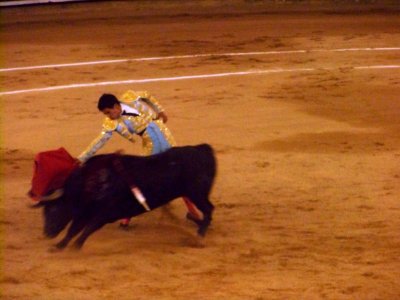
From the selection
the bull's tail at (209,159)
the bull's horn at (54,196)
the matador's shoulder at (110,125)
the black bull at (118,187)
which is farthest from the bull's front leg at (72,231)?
the bull's tail at (209,159)

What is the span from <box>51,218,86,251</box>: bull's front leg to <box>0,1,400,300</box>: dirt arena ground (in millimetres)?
80

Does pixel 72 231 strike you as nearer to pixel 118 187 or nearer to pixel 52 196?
pixel 52 196

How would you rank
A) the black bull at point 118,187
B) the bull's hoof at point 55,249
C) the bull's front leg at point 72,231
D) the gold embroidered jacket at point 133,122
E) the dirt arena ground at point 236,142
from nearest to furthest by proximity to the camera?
the dirt arena ground at point 236,142 → the black bull at point 118,187 → the bull's front leg at point 72,231 → the bull's hoof at point 55,249 → the gold embroidered jacket at point 133,122

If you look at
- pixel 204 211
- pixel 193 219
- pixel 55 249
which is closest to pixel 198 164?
pixel 204 211

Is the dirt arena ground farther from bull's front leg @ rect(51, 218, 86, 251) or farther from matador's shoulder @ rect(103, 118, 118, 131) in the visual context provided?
matador's shoulder @ rect(103, 118, 118, 131)

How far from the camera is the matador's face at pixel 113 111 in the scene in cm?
773

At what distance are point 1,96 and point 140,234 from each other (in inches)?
221

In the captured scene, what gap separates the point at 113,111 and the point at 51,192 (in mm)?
847

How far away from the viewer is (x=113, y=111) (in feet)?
25.5

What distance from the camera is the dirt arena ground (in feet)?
23.4

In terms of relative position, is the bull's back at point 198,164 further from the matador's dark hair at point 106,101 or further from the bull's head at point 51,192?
the bull's head at point 51,192

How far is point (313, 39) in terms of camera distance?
1655 cm

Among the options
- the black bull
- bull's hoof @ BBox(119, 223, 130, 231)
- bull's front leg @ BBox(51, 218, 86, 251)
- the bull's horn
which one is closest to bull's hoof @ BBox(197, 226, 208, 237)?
the black bull

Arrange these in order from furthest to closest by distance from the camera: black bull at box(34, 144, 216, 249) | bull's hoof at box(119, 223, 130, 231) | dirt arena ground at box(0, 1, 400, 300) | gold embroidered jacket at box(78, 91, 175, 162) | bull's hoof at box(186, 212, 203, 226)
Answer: bull's hoof at box(119, 223, 130, 231) < bull's hoof at box(186, 212, 203, 226) < gold embroidered jacket at box(78, 91, 175, 162) < black bull at box(34, 144, 216, 249) < dirt arena ground at box(0, 1, 400, 300)
